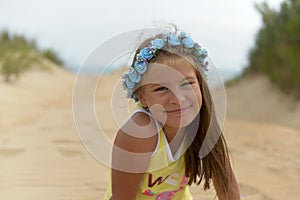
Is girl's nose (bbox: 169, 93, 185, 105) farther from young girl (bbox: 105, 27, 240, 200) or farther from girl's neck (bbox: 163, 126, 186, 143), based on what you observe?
girl's neck (bbox: 163, 126, 186, 143)

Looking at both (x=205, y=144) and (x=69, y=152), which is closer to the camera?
(x=205, y=144)

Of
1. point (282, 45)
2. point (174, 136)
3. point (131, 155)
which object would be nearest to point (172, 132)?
point (174, 136)

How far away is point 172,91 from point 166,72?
82mm

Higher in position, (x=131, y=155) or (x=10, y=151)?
(x=131, y=155)

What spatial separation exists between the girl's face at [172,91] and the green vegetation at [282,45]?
300 inches

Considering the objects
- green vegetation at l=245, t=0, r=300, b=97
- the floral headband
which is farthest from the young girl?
green vegetation at l=245, t=0, r=300, b=97

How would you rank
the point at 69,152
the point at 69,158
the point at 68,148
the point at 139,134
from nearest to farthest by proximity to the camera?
the point at 139,134
the point at 69,158
the point at 69,152
the point at 68,148

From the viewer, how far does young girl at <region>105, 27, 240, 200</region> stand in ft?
6.27

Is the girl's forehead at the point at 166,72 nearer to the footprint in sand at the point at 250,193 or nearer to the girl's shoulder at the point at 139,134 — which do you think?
the girl's shoulder at the point at 139,134

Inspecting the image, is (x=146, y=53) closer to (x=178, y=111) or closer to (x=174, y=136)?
(x=178, y=111)

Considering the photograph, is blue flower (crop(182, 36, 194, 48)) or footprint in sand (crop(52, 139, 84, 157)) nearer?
blue flower (crop(182, 36, 194, 48))

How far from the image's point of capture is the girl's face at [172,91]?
1.91 meters

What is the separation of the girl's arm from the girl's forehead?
0.55 ft

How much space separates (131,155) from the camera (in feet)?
6.21
